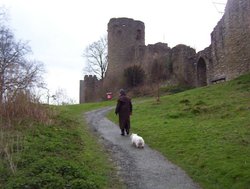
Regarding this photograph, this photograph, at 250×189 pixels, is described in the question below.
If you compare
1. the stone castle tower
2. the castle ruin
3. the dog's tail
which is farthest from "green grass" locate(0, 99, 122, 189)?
the stone castle tower

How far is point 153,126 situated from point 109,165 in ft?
19.2

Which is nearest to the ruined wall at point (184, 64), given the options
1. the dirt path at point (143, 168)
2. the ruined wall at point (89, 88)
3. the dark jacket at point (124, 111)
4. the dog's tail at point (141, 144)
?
the ruined wall at point (89, 88)

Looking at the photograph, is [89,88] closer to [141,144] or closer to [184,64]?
[184,64]

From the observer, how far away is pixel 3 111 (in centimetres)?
1392

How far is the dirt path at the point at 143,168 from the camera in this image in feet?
33.2

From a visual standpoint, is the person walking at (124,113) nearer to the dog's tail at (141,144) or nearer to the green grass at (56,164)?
the green grass at (56,164)

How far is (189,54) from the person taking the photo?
36.7 meters

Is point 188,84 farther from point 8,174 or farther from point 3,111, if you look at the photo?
point 8,174

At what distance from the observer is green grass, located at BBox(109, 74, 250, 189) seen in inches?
416

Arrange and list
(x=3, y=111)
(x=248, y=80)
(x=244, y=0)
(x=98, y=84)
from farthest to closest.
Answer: (x=98, y=84) → (x=244, y=0) → (x=248, y=80) → (x=3, y=111)

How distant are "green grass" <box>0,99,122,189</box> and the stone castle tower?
30487 millimetres

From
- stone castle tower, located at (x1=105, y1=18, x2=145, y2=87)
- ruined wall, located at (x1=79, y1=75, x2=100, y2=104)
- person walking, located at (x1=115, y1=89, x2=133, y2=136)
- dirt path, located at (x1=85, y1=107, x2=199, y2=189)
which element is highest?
stone castle tower, located at (x1=105, y1=18, x2=145, y2=87)

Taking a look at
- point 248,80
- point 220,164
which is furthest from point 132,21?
point 220,164

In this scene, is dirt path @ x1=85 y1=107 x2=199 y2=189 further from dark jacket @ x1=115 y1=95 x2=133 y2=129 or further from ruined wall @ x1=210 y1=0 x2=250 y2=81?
ruined wall @ x1=210 y1=0 x2=250 y2=81
